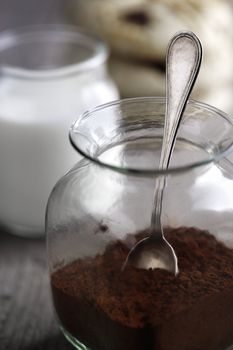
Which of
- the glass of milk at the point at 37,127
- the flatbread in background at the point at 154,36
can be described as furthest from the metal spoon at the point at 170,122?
the flatbread in background at the point at 154,36

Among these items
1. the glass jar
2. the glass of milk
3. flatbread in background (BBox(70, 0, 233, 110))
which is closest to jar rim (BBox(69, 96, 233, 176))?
the glass jar

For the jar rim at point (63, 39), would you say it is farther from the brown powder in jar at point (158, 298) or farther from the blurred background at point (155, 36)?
the brown powder in jar at point (158, 298)

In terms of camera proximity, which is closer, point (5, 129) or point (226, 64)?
point (5, 129)

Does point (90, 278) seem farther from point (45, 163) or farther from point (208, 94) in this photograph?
point (208, 94)

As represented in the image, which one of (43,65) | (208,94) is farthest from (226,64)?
(43,65)

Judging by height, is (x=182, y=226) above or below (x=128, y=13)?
below
